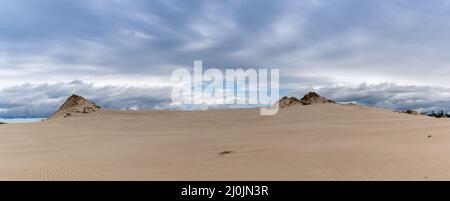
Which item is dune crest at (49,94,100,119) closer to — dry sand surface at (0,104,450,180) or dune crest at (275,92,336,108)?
dry sand surface at (0,104,450,180)

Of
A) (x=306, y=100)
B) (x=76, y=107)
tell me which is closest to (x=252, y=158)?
(x=306, y=100)

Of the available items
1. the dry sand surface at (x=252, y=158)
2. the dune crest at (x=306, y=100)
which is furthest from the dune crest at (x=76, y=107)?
the dune crest at (x=306, y=100)

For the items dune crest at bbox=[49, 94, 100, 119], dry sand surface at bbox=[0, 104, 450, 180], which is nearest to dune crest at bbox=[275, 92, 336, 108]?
dry sand surface at bbox=[0, 104, 450, 180]

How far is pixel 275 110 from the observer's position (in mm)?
26406

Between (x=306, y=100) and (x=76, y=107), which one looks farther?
(x=76, y=107)

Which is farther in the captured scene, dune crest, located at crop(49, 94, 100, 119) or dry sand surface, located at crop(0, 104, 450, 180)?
dune crest, located at crop(49, 94, 100, 119)

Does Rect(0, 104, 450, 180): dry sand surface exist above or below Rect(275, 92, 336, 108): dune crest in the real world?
below

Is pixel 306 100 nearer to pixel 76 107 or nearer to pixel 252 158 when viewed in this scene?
pixel 76 107

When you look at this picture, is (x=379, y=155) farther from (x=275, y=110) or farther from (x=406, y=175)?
(x=275, y=110)

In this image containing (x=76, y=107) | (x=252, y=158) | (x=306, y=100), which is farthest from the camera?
(x=76, y=107)

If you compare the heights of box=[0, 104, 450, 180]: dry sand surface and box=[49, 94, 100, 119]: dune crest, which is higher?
box=[49, 94, 100, 119]: dune crest

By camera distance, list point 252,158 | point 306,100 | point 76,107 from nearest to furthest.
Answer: point 252,158 → point 306,100 → point 76,107

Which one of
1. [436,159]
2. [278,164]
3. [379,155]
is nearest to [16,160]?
[278,164]
